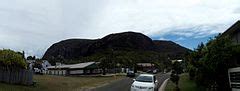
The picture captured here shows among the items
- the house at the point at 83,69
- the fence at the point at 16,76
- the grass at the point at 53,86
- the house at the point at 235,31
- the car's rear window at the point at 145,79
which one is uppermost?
the house at the point at 235,31

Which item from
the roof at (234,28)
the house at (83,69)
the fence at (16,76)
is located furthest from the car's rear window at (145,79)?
the house at (83,69)

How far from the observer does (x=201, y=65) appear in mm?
20953

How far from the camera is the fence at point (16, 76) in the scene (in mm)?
31359

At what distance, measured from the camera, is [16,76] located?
32156mm

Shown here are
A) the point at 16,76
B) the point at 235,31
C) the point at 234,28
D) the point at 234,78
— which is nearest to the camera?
the point at 234,78

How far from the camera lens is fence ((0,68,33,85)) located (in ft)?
103

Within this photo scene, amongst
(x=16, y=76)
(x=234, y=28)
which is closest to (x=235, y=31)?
(x=234, y=28)

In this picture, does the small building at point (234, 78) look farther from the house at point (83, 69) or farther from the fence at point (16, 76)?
the house at point (83, 69)

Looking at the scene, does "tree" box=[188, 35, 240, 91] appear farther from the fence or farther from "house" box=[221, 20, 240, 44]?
the fence

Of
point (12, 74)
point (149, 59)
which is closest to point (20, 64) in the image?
point (12, 74)

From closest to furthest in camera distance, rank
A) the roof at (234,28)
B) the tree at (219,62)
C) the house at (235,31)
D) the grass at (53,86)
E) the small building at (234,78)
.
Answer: the small building at (234,78) → the tree at (219,62) → the roof at (234,28) → the house at (235,31) → the grass at (53,86)

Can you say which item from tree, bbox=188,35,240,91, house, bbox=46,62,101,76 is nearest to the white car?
tree, bbox=188,35,240,91

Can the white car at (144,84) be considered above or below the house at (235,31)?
below

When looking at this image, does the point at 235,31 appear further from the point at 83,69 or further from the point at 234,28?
the point at 83,69
